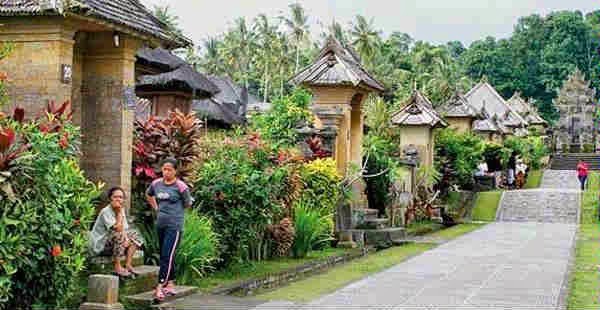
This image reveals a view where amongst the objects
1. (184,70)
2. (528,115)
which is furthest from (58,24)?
(528,115)

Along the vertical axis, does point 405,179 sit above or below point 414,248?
above

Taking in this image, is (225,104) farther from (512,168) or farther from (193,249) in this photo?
(193,249)

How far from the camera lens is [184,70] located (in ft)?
67.2

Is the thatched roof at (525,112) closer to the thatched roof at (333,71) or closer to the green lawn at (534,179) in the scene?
the green lawn at (534,179)

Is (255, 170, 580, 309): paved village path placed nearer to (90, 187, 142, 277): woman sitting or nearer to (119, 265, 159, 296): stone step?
(119, 265, 159, 296): stone step

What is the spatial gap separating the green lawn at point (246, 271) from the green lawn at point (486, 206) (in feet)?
51.7

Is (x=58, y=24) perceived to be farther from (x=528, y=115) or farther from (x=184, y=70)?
(x=528, y=115)

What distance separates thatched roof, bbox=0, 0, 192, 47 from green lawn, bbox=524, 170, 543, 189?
31816 millimetres

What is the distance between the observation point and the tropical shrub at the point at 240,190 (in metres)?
10.7

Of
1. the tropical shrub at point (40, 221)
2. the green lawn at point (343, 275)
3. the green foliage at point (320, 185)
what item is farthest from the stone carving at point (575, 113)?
the tropical shrub at point (40, 221)

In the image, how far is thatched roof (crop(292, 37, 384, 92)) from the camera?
Result: 16281 mm

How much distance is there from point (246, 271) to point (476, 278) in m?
3.66

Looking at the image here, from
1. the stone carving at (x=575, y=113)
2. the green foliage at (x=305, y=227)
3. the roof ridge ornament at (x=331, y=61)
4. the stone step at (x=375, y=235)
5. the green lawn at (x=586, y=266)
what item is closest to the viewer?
the green lawn at (x=586, y=266)

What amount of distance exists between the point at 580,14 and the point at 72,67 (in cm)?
8439
